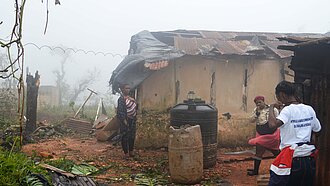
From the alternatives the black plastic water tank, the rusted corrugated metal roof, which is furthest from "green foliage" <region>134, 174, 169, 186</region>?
the rusted corrugated metal roof

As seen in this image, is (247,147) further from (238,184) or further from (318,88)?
(318,88)

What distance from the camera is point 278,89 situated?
13.5 ft

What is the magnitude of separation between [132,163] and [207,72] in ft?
12.2

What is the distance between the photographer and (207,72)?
10172 mm

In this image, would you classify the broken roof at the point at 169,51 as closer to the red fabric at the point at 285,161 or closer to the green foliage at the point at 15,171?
the green foliage at the point at 15,171

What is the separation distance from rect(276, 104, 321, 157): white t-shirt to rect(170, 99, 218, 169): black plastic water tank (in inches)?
140

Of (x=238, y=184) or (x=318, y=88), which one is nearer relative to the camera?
(x=318, y=88)

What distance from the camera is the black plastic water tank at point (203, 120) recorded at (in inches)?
298

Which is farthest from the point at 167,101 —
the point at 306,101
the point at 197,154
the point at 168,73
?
the point at 306,101

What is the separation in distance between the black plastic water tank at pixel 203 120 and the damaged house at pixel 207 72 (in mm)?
1993

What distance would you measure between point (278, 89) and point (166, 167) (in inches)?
168

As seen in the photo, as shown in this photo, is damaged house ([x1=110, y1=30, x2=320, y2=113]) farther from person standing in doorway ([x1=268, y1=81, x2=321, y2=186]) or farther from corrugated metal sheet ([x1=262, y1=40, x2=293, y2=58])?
person standing in doorway ([x1=268, y1=81, x2=321, y2=186])

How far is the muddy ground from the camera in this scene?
6820 millimetres

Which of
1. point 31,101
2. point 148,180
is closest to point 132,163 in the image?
point 148,180
